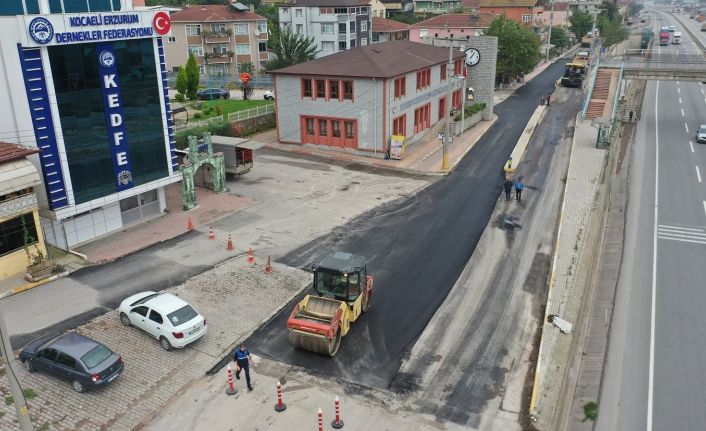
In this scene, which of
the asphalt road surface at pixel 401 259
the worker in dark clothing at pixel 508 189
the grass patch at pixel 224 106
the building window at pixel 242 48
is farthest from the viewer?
the building window at pixel 242 48

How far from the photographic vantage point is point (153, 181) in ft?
107

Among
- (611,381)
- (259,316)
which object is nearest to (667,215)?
(611,381)

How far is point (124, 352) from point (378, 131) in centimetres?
3042

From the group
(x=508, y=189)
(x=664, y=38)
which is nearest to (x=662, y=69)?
(x=508, y=189)

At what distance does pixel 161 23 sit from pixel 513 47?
60918 millimetres

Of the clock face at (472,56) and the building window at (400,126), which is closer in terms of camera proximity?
the building window at (400,126)

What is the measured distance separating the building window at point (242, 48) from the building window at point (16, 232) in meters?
71.9

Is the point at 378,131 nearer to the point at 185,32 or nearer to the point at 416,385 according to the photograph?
the point at 416,385

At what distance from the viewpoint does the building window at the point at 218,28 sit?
88438 millimetres

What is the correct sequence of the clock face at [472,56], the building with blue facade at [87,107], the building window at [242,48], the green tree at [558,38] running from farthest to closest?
the green tree at [558,38] → the building window at [242,48] → the clock face at [472,56] → the building with blue facade at [87,107]

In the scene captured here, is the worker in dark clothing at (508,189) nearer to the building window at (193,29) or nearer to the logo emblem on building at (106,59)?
the logo emblem on building at (106,59)

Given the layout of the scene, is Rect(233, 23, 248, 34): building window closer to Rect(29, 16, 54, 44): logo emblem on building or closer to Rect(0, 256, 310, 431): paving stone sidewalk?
Rect(29, 16, 54, 44): logo emblem on building

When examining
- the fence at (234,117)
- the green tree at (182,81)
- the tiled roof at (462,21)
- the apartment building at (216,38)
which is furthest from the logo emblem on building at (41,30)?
the tiled roof at (462,21)

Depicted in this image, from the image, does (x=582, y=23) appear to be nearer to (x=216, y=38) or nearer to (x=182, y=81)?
(x=216, y=38)
